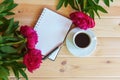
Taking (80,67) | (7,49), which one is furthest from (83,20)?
(7,49)

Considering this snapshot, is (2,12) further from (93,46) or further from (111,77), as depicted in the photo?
(111,77)

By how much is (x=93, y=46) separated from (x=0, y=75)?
0.38 m

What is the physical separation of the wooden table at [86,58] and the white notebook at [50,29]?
21 millimetres

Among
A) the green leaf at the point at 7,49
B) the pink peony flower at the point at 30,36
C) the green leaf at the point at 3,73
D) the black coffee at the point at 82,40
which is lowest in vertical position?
the green leaf at the point at 3,73

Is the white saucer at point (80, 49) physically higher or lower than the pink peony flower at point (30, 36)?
lower

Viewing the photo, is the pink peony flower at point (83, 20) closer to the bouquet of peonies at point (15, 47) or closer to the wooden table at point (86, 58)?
the wooden table at point (86, 58)

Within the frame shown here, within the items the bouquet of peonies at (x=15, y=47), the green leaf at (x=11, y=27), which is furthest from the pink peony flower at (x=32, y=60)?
the green leaf at (x=11, y=27)

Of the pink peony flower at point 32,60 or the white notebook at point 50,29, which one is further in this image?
the white notebook at point 50,29

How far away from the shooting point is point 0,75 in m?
1.04

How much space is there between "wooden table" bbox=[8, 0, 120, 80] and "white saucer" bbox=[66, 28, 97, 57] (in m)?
0.02

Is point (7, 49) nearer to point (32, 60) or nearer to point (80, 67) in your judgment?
point (32, 60)

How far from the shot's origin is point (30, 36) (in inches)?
41.5

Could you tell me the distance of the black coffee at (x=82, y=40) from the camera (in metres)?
1.12

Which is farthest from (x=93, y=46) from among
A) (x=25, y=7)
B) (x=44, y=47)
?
(x=25, y=7)
